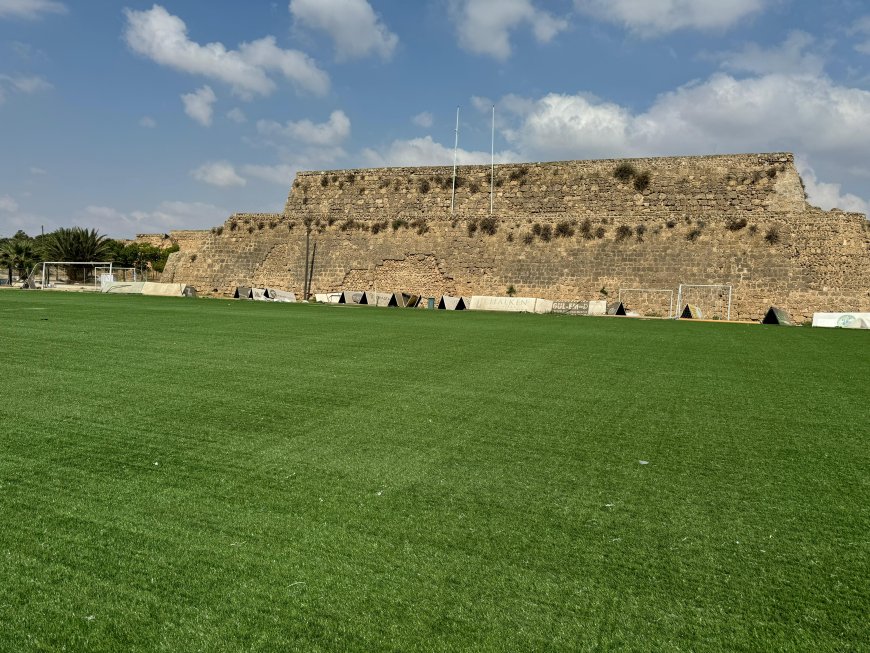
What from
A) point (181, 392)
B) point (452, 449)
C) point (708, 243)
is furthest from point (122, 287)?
point (452, 449)

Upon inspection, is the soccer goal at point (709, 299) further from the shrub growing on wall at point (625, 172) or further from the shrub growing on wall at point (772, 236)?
the shrub growing on wall at point (625, 172)

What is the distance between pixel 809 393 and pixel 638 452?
2.96 meters

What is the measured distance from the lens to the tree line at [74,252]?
3678 cm

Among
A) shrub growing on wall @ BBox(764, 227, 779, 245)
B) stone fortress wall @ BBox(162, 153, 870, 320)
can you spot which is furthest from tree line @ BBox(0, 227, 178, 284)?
shrub growing on wall @ BBox(764, 227, 779, 245)

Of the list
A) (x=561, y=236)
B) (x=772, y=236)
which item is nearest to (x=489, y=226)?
(x=561, y=236)

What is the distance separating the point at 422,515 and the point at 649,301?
70.4ft

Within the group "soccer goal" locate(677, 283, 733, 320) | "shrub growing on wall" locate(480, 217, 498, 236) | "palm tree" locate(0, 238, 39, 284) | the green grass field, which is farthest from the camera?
"palm tree" locate(0, 238, 39, 284)

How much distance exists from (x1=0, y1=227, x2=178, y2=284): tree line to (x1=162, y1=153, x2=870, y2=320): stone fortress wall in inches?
405

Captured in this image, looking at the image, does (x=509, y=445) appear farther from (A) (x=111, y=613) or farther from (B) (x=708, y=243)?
(B) (x=708, y=243)

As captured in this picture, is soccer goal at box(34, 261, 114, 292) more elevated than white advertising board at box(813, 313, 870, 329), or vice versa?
soccer goal at box(34, 261, 114, 292)

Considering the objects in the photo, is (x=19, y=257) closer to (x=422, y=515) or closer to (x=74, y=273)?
(x=74, y=273)

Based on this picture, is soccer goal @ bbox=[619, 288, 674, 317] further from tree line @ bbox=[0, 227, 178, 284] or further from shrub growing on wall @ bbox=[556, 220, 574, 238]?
tree line @ bbox=[0, 227, 178, 284]

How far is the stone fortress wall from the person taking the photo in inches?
832

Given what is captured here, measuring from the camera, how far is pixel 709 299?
2188 cm
